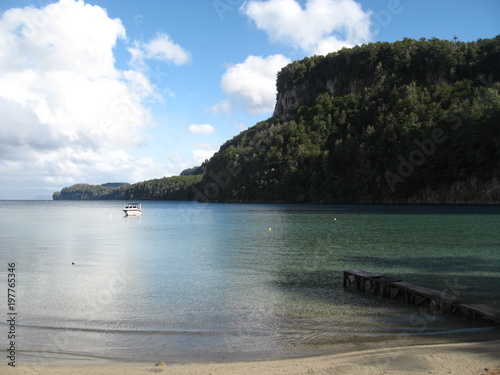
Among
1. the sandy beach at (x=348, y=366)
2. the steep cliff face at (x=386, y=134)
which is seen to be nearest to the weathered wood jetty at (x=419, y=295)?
the sandy beach at (x=348, y=366)

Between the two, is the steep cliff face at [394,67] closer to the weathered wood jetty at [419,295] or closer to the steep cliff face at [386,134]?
the steep cliff face at [386,134]

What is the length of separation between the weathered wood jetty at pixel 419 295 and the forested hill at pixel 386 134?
94.7m

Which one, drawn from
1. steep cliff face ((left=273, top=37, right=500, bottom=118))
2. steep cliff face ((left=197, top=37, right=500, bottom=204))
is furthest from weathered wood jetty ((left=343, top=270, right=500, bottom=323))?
steep cliff face ((left=273, top=37, right=500, bottom=118))

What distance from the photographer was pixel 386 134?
132125mm

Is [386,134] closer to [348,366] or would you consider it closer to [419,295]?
[419,295]

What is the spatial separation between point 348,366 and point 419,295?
22.6 feet

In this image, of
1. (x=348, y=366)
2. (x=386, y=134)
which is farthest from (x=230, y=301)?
(x=386, y=134)

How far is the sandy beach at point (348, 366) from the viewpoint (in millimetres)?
8055

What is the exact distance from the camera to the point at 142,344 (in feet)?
33.7

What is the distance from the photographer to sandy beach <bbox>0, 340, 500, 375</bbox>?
805cm

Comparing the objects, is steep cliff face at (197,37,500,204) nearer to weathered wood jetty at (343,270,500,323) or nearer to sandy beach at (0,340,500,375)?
A: weathered wood jetty at (343,270,500,323)

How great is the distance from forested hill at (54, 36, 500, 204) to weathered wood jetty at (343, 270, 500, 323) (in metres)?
94.7

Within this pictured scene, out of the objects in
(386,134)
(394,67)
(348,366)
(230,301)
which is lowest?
(230,301)

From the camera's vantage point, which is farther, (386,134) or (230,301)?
(386,134)
